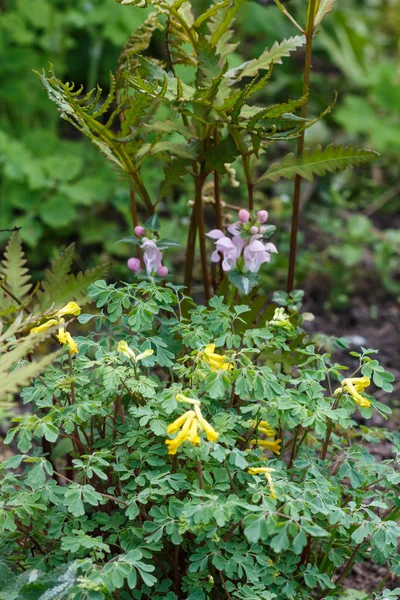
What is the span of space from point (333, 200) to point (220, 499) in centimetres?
181

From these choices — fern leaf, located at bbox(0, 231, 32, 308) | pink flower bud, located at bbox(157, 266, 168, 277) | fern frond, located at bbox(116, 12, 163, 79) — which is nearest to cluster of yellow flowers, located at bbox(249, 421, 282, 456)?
pink flower bud, located at bbox(157, 266, 168, 277)

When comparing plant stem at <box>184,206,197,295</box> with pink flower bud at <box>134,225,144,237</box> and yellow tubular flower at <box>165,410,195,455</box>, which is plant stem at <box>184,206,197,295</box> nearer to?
pink flower bud at <box>134,225,144,237</box>

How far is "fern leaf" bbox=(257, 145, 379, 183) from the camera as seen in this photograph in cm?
150

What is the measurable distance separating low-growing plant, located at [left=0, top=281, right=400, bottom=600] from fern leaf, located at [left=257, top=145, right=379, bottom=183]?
13.8 inches

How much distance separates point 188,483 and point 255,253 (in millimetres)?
493

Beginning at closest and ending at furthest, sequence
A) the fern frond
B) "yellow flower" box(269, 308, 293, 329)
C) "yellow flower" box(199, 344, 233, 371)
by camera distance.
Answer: "yellow flower" box(199, 344, 233, 371)
"yellow flower" box(269, 308, 293, 329)
the fern frond

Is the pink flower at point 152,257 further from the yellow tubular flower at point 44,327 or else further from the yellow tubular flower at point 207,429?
the yellow tubular flower at point 207,429

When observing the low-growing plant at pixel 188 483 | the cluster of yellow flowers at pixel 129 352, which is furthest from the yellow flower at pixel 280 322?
the cluster of yellow flowers at pixel 129 352

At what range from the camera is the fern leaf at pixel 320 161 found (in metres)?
1.50

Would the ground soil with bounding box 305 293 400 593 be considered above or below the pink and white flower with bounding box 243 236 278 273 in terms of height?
below

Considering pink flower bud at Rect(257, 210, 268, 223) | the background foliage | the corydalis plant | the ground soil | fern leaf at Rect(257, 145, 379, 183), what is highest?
the corydalis plant

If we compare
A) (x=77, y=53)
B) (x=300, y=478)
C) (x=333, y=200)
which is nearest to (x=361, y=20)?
(x=77, y=53)

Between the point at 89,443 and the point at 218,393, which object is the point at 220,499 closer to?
the point at 218,393

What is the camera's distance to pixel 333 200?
2770 mm
